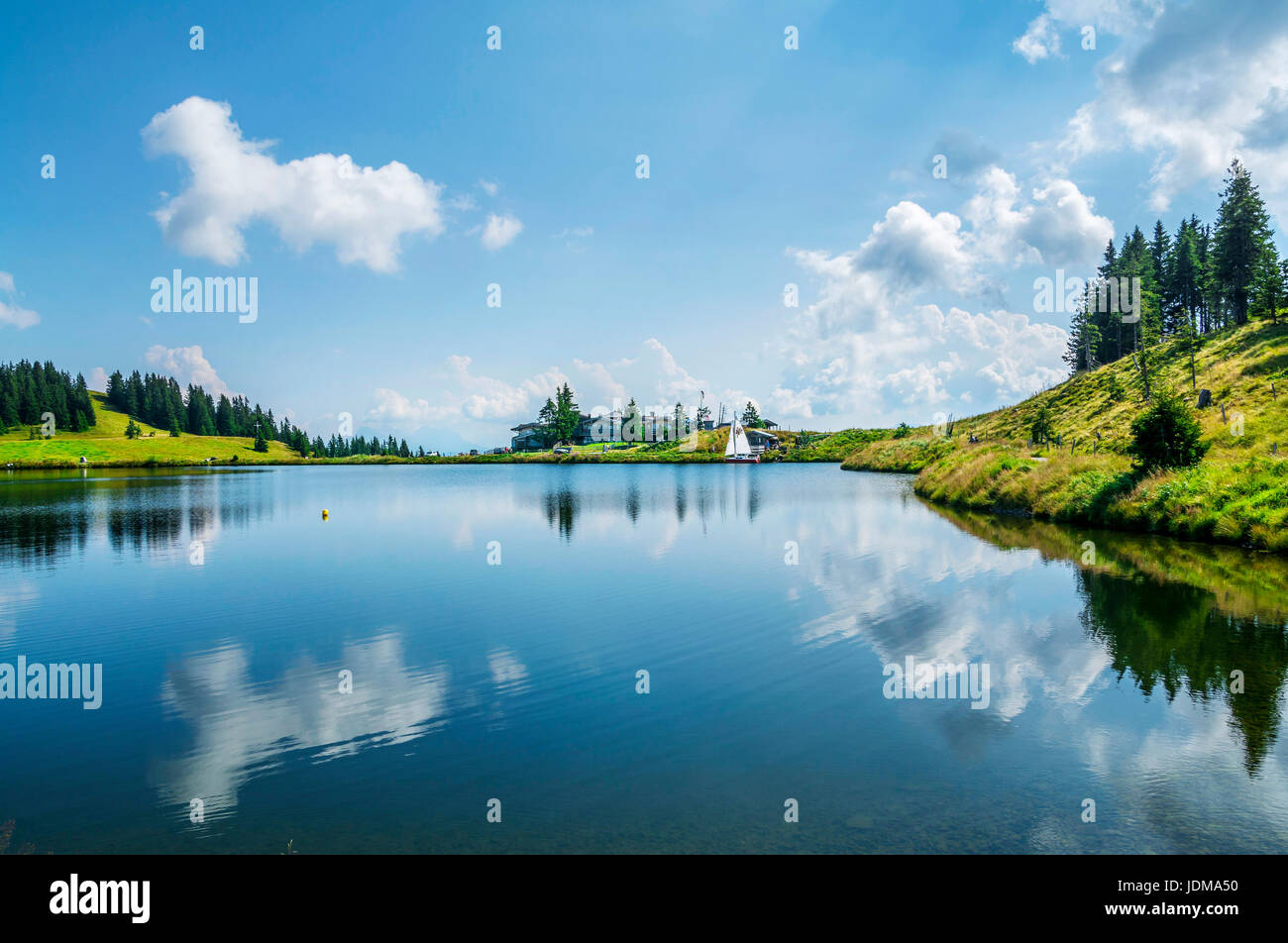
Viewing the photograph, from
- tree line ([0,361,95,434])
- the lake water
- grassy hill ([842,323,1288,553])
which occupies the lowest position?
the lake water

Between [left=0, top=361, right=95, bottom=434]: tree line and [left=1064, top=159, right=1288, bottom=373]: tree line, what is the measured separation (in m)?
244

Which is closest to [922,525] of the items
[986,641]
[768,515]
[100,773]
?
[768,515]

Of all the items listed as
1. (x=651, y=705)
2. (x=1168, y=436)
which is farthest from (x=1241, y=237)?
(x=651, y=705)

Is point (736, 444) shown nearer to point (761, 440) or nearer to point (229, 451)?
point (761, 440)

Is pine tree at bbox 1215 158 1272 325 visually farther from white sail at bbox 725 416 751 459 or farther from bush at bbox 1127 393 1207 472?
white sail at bbox 725 416 751 459

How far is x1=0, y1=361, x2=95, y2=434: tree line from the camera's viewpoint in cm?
17325

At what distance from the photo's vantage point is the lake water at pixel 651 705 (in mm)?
8234

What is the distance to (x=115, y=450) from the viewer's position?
504ft

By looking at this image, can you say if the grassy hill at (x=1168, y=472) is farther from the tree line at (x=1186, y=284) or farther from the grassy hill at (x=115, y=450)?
the grassy hill at (x=115, y=450)

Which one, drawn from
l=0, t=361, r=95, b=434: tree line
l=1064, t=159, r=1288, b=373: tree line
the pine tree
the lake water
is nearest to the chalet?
l=1064, t=159, r=1288, b=373: tree line

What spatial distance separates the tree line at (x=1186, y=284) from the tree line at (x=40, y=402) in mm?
243883

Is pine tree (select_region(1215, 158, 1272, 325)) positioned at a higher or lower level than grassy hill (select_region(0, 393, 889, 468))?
higher

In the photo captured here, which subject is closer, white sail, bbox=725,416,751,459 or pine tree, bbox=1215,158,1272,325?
pine tree, bbox=1215,158,1272,325
